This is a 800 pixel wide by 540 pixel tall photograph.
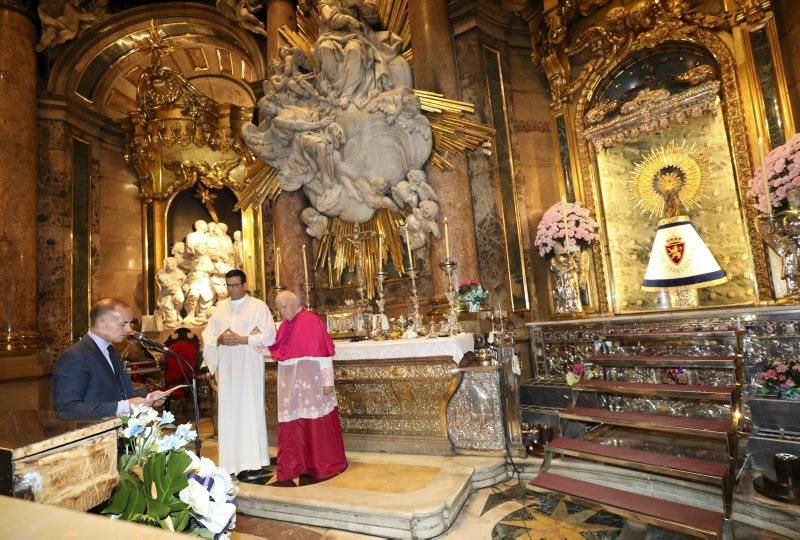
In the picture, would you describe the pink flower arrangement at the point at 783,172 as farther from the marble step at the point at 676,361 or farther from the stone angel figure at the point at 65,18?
the stone angel figure at the point at 65,18

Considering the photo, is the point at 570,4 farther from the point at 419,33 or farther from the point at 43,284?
the point at 43,284

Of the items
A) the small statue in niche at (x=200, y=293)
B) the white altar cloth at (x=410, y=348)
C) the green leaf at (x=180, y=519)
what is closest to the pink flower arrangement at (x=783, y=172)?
the white altar cloth at (x=410, y=348)

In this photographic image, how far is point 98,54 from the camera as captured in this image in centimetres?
939

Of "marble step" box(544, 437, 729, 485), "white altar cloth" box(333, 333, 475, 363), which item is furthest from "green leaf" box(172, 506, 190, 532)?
"white altar cloth" box(333, 333, 475, 363)

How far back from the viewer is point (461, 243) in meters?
6.08

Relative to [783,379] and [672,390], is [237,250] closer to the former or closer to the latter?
[672,390]

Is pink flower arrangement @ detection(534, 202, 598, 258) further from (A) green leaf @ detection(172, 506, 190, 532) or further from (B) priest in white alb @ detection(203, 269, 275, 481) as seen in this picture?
(A) green leaf @ detection(172, 506, 190, 532)

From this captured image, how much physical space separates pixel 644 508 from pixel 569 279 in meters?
3.68

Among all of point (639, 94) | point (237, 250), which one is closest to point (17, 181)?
point (237, 250)

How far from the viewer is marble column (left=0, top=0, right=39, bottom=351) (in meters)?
7.14

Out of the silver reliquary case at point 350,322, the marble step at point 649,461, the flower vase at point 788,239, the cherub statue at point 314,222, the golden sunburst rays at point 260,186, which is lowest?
the marble step at point 649,461

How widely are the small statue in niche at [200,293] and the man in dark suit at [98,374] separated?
21.8 feet

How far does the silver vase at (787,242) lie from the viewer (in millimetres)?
4312

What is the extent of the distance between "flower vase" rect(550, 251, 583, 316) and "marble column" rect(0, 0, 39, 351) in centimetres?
818
